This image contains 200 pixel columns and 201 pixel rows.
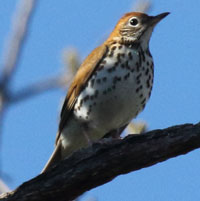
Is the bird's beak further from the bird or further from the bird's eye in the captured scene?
the bird's eye

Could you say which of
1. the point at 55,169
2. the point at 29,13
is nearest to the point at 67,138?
the point at 55,169

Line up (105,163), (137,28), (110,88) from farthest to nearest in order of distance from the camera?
1. (137,28)
2. (110,88)
3. (105,163)

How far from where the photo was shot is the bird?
5684mm

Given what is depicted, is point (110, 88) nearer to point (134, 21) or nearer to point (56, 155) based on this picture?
point (134, 21)

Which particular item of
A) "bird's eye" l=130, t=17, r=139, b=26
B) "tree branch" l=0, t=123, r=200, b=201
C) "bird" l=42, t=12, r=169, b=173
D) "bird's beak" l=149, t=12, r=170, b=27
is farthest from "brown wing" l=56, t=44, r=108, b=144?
"tree branch" l=0, t=123, r=200, b=201

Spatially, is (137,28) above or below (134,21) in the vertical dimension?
below

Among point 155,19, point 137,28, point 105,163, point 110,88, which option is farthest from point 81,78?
point 105,163

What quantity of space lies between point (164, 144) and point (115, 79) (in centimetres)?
142

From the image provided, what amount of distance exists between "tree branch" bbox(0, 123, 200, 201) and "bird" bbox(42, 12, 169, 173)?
Answer: 3.79 feet

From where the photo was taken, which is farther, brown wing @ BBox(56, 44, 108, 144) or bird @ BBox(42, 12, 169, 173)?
brown wing @ BBox(56, 44, 108, 144)

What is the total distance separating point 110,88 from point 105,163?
1.40 meters

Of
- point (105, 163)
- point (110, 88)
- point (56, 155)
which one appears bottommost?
point (105, 163)

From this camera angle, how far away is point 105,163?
14.5 feet

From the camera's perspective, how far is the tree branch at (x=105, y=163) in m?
4.36
